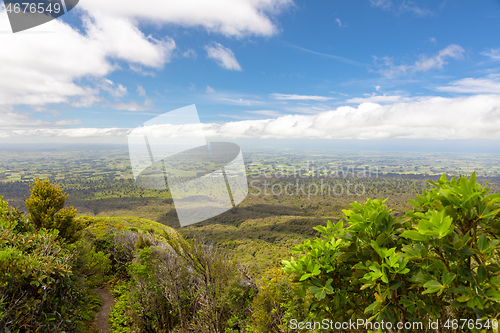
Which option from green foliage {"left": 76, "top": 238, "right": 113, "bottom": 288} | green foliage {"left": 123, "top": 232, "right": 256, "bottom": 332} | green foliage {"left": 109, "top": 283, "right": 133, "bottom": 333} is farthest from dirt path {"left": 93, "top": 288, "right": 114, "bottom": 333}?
green foliage {"left": 123, "top": 232, "right": 256, "bottom": 332}

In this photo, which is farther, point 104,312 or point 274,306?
point 104,312

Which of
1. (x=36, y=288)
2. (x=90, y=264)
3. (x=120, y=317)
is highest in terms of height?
(x=36, y=288)

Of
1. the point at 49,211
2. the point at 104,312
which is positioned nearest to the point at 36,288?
the point at 49,211

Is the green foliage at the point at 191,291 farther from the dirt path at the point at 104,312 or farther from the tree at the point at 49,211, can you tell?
the tree at the point at 49,211

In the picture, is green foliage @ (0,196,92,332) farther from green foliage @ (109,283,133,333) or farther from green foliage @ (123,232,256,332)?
green foliage @ (109,283,133,333)

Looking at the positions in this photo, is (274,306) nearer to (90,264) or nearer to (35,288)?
(35,288)

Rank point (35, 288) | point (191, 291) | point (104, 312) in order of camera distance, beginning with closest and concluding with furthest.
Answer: point (35, 288), point (191, 291), point (104, 312)

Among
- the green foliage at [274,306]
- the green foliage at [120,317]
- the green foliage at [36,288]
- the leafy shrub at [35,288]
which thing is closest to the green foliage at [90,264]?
the green foliage at [120,317]
